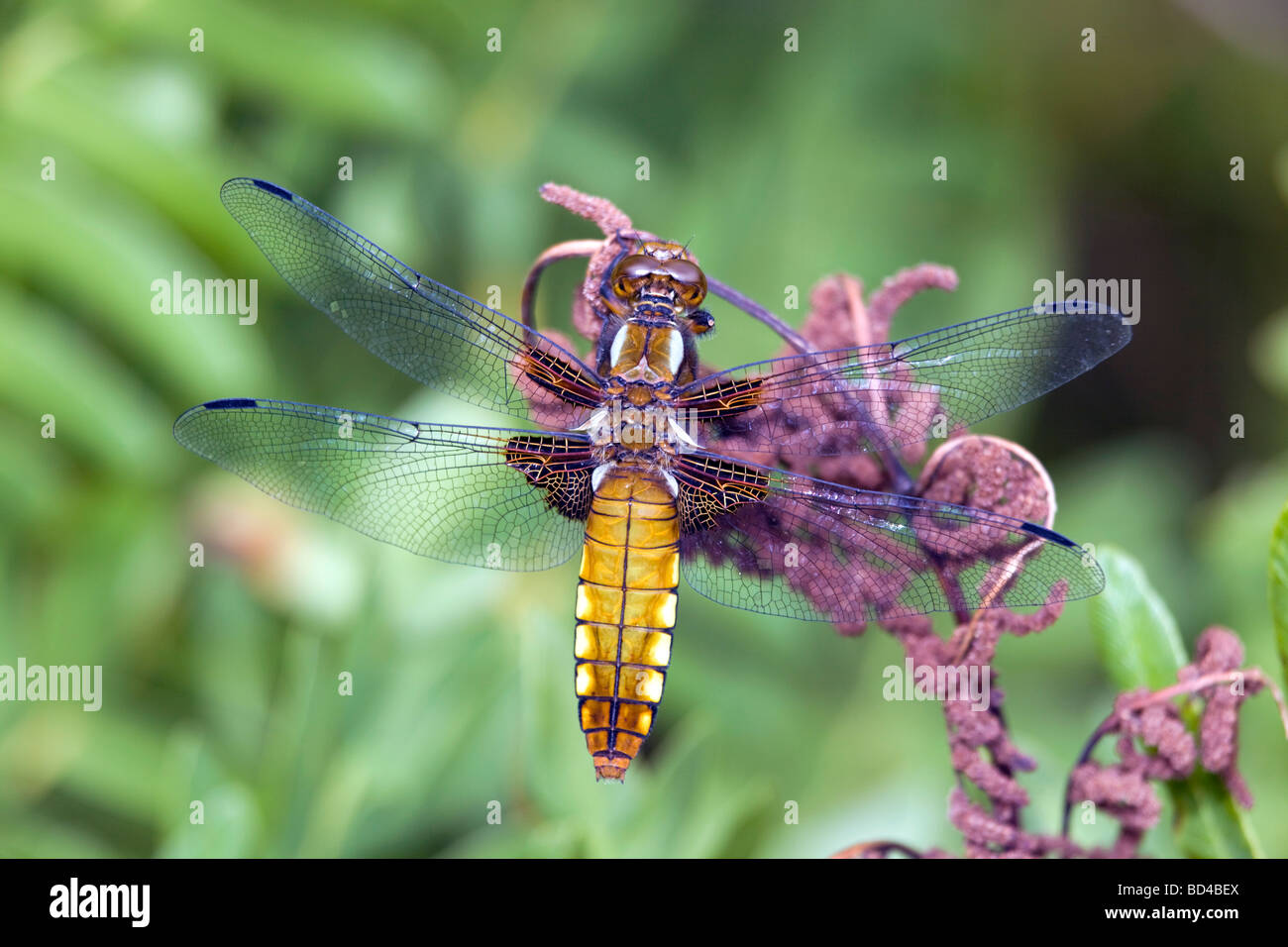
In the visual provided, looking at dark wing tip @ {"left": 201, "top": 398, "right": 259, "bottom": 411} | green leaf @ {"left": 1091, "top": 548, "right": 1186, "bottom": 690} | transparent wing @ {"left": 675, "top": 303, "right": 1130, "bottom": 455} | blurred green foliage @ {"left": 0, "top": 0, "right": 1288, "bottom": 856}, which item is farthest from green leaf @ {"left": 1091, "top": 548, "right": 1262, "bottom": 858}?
dark wing tip @ {"left": 201, "top": 398, "right": 259, "bottom": 411}

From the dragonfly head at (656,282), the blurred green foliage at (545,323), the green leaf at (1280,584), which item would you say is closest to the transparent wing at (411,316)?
the dragonfly head at (656,282)

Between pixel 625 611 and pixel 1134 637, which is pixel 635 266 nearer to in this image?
pixel 625 611

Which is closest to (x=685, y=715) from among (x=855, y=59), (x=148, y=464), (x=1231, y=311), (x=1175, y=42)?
(x=148, y=464)

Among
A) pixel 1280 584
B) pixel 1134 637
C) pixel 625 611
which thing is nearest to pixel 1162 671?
pixel 1134 637

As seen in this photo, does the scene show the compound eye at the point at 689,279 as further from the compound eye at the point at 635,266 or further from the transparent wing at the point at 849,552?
the transparent wing at the point at 849,552

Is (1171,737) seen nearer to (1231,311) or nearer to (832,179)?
(832,179)

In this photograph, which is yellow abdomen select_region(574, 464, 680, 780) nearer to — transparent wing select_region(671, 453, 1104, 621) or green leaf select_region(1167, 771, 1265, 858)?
transparent wing select_region(671, 453, 1104, 621)
